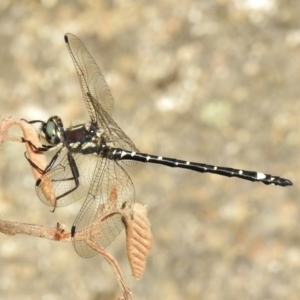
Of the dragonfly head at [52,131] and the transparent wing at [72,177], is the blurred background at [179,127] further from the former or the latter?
the dragonfly head at [52,131]

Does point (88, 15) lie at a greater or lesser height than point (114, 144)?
greater

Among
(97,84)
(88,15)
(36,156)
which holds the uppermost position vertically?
(88,15)

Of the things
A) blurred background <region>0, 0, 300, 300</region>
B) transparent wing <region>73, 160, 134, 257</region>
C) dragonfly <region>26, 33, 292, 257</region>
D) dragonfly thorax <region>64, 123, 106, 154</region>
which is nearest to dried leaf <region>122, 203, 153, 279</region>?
transparent wing <region>73, 160, 134, 257</region>

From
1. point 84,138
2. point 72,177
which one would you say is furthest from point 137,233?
Answer: point 84,138

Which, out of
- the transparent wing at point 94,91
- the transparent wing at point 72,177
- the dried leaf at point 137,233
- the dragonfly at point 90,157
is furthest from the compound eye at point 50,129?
the dried leaf at point 137,233

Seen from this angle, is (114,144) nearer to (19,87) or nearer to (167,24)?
(19,87)

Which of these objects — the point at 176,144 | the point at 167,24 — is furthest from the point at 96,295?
the point at 167,24

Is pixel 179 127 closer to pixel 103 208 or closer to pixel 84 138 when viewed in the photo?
pixel 84 138

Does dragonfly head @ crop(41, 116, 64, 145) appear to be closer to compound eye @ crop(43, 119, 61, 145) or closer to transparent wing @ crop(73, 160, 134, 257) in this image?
compound eye @ crop(43, 119, 61, 145)
